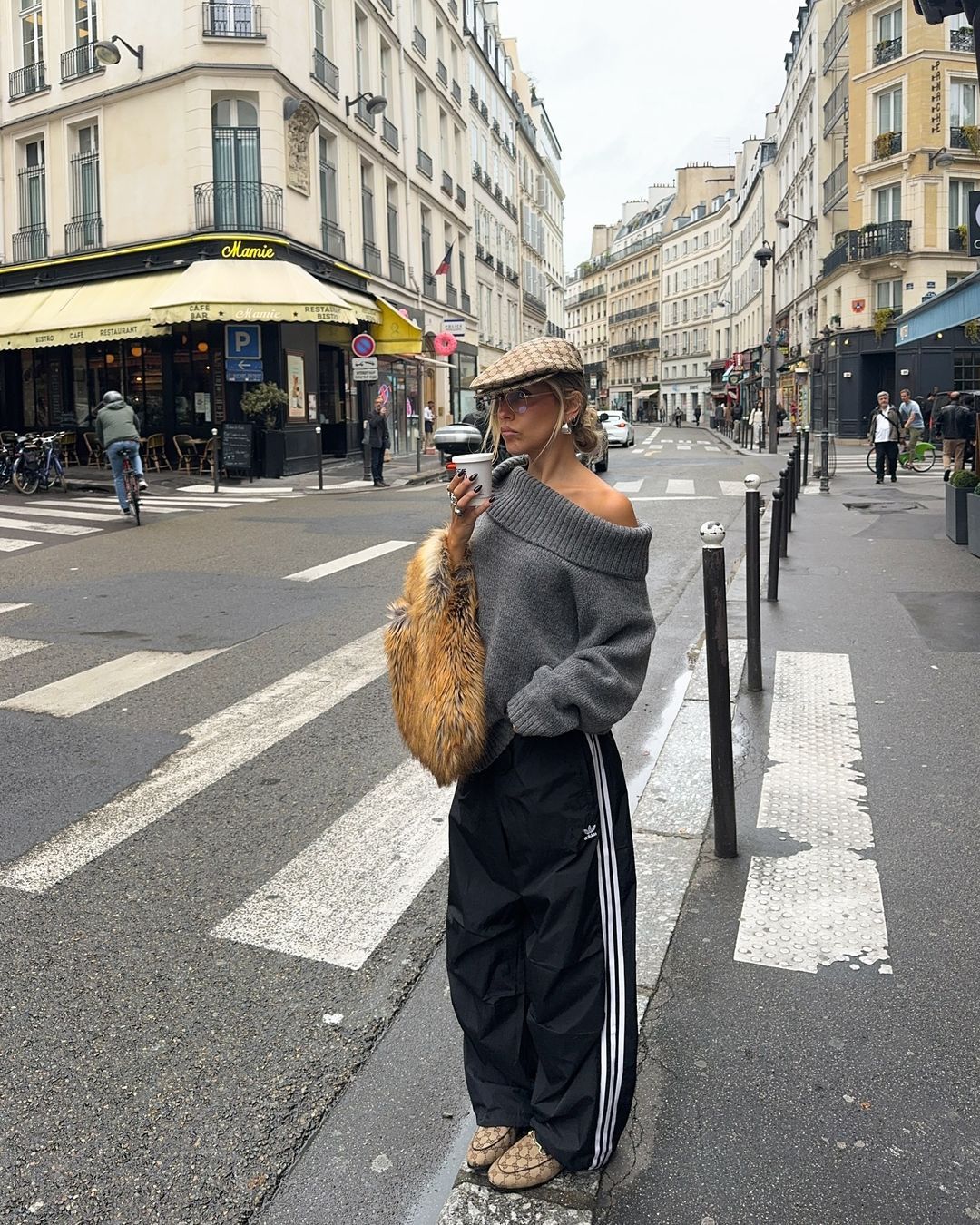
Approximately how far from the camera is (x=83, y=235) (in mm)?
25703

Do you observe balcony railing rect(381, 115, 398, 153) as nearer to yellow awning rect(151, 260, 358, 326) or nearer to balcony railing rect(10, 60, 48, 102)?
balcony railing rect(10, 60, 48, 102)

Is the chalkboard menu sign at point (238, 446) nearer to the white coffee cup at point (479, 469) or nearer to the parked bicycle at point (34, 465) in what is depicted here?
the parked bicycle at point (34, 465)

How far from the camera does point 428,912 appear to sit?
3553 millimetres

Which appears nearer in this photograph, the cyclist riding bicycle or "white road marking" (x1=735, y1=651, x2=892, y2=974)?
"white road marking" (x1=735, y1=651, x2=892, y2=974)

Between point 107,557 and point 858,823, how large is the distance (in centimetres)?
950

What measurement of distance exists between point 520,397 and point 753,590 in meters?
3.90

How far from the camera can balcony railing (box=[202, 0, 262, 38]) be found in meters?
23.3

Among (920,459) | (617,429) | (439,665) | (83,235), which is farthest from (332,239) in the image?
(439,665)

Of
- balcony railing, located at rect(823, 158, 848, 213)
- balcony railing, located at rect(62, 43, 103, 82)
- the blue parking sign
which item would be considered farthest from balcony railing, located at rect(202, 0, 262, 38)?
balcony railing, located at rect(823, 158, 848, 213)

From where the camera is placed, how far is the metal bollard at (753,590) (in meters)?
5.86

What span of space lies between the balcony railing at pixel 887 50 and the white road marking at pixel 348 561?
111ft

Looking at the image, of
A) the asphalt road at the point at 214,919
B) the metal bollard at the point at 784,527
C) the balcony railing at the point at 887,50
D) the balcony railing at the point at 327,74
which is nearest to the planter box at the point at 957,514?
the metal bollard at the point at 784,527

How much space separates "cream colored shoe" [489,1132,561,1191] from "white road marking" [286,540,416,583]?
8.18m

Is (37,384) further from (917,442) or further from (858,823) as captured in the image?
(858,823)
